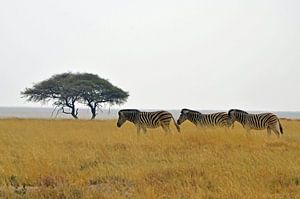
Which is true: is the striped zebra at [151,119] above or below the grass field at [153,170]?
above

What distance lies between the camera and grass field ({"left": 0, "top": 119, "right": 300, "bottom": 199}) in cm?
785

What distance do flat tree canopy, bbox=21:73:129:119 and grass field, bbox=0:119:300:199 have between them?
33016 millimetres

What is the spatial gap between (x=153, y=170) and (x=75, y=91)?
38.3 meters

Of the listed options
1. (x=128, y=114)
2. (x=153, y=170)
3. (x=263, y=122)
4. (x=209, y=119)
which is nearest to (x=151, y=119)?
(x=128, y=114)

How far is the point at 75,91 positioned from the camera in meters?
47.3

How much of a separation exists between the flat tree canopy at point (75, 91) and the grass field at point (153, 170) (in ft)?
108

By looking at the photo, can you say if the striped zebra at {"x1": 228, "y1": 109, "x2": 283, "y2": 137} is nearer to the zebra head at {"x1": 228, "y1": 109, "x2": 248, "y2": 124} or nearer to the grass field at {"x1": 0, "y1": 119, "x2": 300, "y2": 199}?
the zebra head at {"x1": 228, "y1": 109, "x2": 248, "y2": 124}

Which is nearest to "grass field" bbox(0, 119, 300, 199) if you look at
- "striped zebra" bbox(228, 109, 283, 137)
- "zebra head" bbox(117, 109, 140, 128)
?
"striped zebra" bbox(228, 109, 283, 137)

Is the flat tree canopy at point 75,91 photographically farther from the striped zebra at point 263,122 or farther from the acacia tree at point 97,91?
the striped zebra at point 263,122

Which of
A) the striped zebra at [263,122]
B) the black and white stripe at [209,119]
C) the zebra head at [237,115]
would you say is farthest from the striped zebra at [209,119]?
the striped zebra at [263,122]

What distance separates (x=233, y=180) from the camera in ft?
Answer: 28.1

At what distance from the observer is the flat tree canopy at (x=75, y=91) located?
4784 centimetres

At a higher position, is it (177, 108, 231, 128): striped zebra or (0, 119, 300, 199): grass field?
(177, 108, 231, 128): striped zebra

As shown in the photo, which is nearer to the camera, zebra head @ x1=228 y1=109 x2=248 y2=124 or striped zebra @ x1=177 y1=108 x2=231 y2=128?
zebra head @ x1=228 y1=109 x2=248 y2=124
